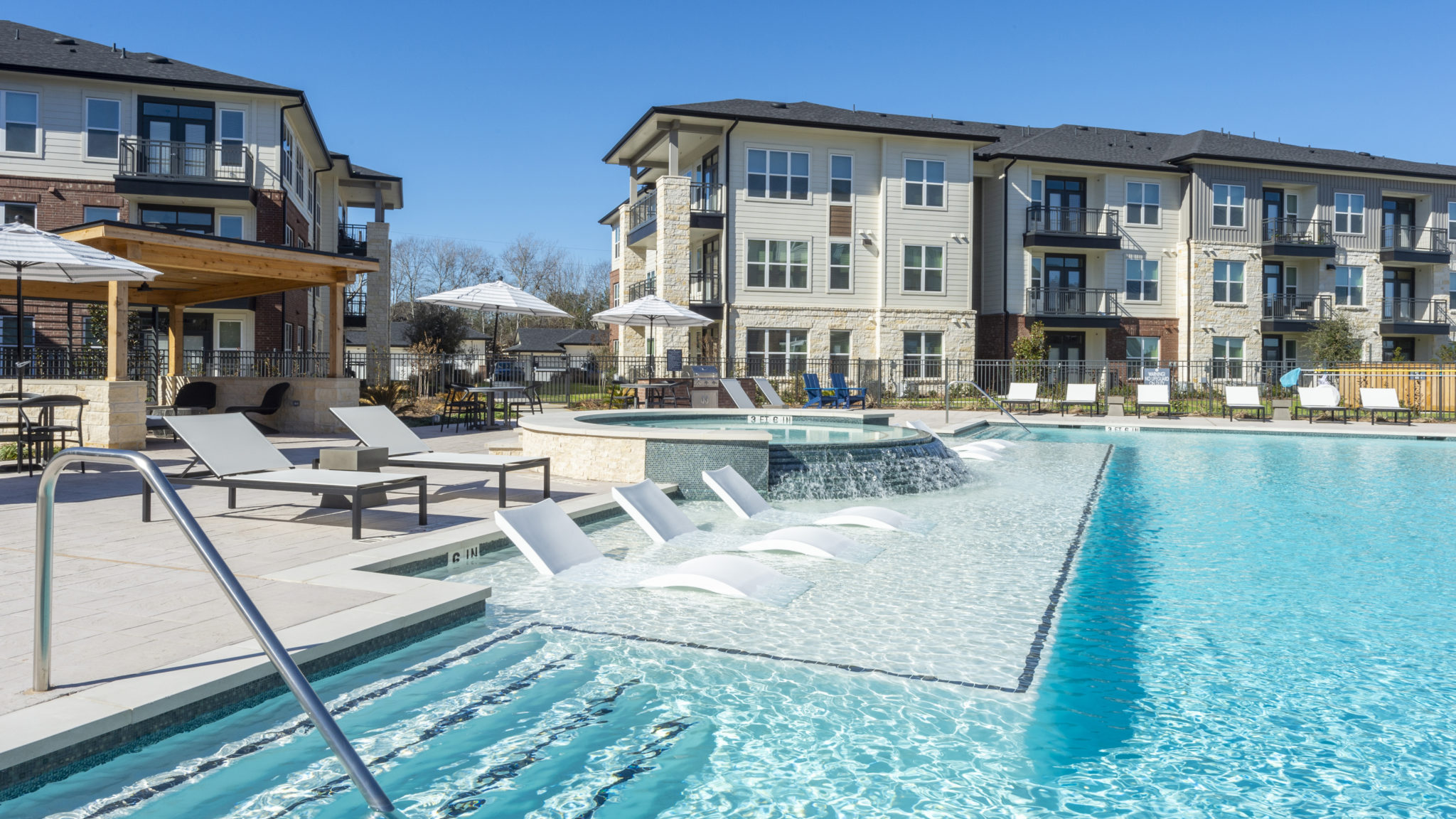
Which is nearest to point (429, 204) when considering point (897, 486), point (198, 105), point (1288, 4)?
point (198, 105)

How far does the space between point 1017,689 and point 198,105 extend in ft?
92.0

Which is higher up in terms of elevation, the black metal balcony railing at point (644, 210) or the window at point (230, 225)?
the black metal balcony railing at point (644, 210)

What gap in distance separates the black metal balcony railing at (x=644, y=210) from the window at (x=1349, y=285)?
1054 inches

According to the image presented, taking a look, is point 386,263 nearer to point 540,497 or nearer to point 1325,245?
point 540,497

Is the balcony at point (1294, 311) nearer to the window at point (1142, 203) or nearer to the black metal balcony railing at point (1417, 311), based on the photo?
the black metal balcony railing at point (1417, 311)

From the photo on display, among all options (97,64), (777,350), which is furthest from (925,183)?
(97,64)

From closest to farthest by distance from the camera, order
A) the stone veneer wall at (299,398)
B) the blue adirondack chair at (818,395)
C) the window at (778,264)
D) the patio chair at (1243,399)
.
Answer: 1. the stone veneer wall at (299,398)
2. the patio chair at (1243,399)
3. the blue adirondack chair at (818,395)
4. the window at (778,264)

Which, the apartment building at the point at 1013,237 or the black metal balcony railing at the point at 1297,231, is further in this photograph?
the black metal balcony railing at the point at 1297,231

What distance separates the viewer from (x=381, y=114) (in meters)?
36.6

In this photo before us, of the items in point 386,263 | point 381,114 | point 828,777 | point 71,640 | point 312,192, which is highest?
point 381,114

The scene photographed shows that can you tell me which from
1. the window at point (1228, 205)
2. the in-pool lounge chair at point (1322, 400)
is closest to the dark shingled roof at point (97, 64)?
the in-pool lounge chair at point (1322, 400)

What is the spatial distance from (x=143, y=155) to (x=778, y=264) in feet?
59.9

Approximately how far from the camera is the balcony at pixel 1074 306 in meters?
32.4

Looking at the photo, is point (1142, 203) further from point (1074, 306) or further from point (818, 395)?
point (818, 395)
